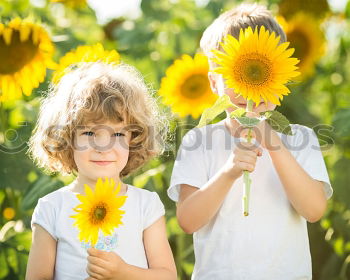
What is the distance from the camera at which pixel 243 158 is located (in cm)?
172

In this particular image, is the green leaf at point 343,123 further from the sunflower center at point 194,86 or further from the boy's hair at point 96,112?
the boy's hair at point 96,112

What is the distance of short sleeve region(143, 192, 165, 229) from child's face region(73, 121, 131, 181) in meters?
0.10

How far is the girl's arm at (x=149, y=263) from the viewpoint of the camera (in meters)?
1.52

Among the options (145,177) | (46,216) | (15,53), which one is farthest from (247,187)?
(15,53)

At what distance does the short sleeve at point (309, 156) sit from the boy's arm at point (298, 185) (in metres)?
0.03

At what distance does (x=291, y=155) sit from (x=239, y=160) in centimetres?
20

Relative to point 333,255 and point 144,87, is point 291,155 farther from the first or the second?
point 333,255

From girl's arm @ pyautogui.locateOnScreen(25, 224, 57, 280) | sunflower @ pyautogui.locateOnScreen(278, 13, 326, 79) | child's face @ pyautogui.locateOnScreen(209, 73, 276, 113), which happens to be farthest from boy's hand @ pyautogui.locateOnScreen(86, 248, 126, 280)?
sunflower @ pyautogui.locateOnScreen(278, 13, 326, 79)

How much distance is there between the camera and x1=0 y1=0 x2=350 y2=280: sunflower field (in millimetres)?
2580

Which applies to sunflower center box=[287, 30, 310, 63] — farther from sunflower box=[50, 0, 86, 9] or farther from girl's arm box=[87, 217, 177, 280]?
girl's arm box=[87, 217, 177, 280]

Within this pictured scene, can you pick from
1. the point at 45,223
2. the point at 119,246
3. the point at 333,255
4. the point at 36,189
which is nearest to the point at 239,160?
the point at 119,246

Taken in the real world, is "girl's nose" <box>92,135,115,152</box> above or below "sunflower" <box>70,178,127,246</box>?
above

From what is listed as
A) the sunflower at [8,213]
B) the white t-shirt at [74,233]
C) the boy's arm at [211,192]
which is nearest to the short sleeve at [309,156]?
the boy's arm at [211,192]

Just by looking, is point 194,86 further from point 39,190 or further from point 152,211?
point 152,211
